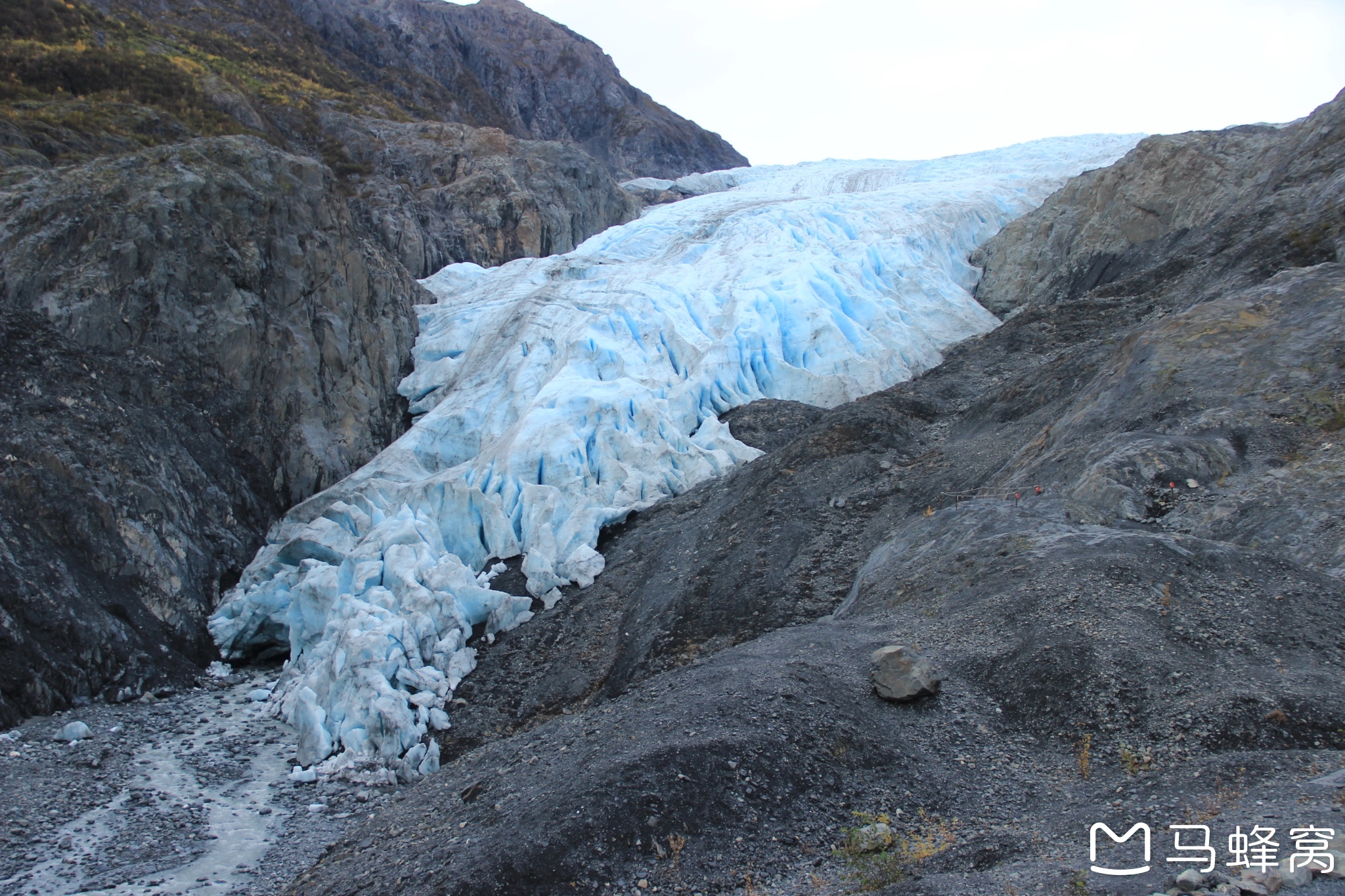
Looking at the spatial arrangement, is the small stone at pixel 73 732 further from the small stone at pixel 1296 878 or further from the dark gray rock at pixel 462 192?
the dark gray rock at pixel 462 192

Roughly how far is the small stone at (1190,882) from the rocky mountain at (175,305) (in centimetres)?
1073

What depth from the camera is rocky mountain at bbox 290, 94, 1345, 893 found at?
488cm

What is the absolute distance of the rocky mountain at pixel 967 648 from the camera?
4.88 m

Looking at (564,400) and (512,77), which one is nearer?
(564,400)

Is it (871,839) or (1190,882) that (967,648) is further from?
(1190,882)

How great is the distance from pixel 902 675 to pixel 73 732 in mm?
8729

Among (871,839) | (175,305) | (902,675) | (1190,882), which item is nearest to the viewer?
(1190,882)

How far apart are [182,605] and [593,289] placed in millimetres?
11900

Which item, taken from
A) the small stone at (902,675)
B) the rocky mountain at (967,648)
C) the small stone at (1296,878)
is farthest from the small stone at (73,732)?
the small stone at (1296,878)

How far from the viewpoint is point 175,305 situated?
14.3m

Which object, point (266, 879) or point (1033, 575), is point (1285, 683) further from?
point (266, 879)

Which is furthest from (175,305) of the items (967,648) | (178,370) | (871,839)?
(871,839)

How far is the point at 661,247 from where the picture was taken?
24.9 m

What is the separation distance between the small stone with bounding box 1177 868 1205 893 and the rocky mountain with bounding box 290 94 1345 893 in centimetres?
13
